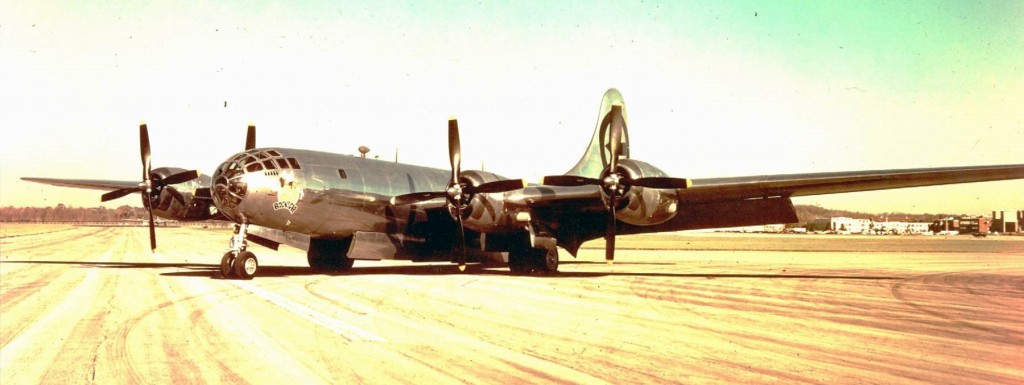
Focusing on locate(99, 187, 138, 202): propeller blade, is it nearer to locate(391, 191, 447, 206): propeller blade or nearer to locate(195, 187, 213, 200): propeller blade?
locate(195, 187, 213, 200): propeller blade

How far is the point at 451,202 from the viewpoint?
71.5ft

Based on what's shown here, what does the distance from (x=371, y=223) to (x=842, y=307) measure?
13.9 metres

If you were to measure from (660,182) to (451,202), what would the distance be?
633 centimetres

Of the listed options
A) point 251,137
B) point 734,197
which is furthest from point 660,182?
point 251,137

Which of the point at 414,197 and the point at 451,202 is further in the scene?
the point at 414,197

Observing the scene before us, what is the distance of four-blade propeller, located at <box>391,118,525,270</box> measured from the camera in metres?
21.4

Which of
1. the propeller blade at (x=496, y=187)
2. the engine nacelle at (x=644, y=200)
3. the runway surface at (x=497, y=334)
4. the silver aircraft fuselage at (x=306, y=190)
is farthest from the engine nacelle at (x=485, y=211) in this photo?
the runway surface at (x=497, y=334)

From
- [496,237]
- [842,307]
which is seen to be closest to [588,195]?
[496,237]

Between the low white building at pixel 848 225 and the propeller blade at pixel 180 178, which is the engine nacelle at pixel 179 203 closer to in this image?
the propeller blade at pixel 180 178

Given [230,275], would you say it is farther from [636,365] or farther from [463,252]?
[636,365]

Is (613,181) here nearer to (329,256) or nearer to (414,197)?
(414,197)

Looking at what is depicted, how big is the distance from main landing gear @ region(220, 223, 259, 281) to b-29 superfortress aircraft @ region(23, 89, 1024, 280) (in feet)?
0.10

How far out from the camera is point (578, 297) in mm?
15453

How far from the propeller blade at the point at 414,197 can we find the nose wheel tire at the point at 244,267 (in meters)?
5.04
